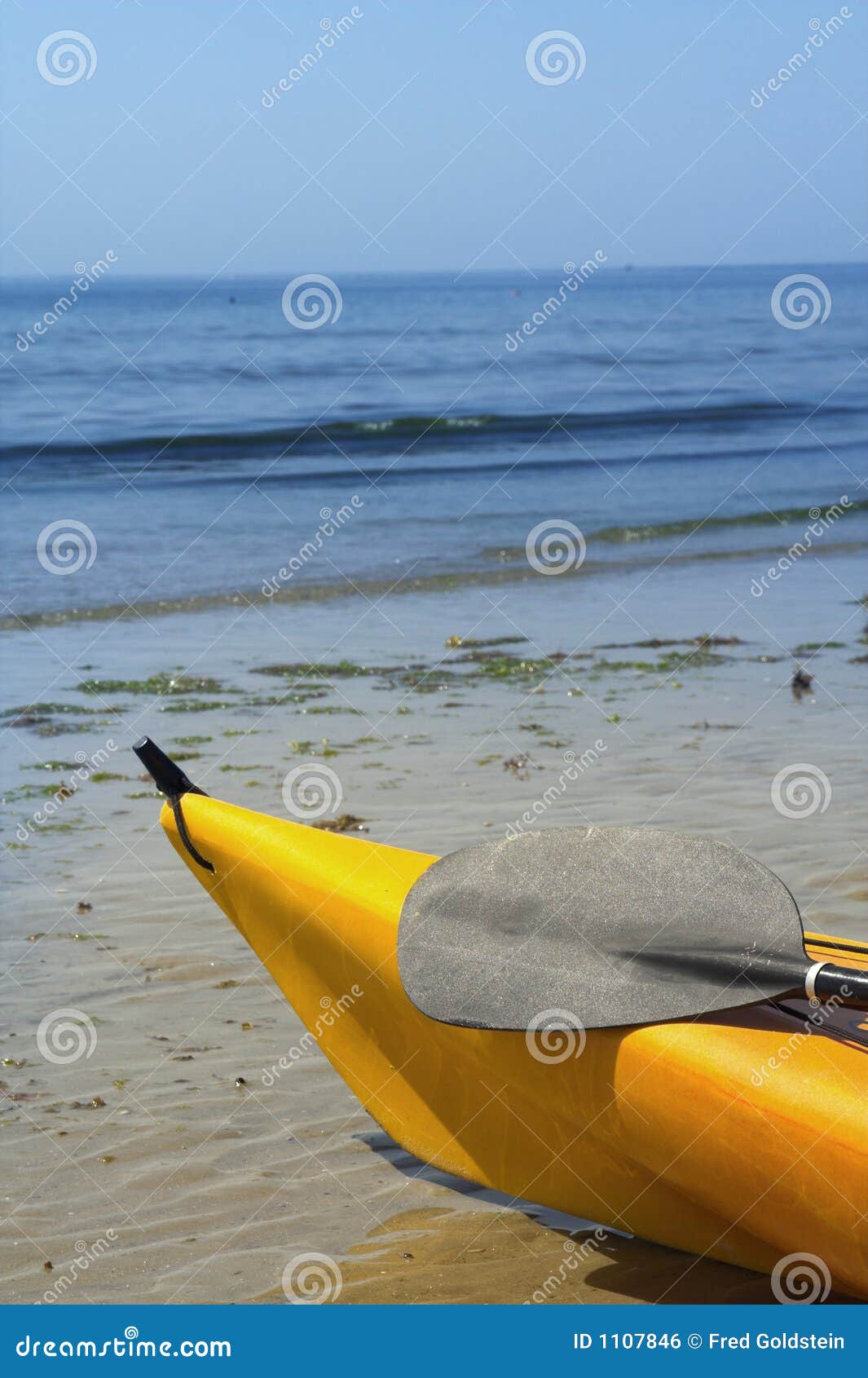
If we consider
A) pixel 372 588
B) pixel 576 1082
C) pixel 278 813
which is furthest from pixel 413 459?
pixel 576 1082

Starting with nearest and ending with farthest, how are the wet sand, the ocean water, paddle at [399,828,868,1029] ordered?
paddle at [399,828,868,1029] < the wet sand < the ocean water

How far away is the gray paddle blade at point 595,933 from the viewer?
3.08 m

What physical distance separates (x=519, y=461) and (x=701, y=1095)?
16802mm

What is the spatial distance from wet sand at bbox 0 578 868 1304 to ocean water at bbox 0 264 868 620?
242 centimetres

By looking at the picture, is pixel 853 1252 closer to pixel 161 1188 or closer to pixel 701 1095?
pixel 701 1095

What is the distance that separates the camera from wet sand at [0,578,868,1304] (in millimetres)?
3342

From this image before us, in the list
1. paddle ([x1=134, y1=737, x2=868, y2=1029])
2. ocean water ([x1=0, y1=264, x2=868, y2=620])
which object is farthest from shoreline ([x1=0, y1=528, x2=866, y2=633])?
paddle ([x1=134, y1=737, x2=868, y2=1029])

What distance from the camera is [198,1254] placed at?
3.32 meters

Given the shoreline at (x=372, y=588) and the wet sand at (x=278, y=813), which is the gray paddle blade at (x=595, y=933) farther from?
the shoreline at (x=372, y=588)

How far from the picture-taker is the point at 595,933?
3281 millimetres

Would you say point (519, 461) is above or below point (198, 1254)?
above

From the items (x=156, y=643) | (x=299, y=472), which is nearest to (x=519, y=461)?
(x=299, y=472)

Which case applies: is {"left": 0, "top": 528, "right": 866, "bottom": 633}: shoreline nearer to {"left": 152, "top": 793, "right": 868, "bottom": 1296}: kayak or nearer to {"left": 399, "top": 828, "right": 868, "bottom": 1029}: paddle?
{"left": 152, "top": 793, "right": 868, "bottom": 1296}: kayak

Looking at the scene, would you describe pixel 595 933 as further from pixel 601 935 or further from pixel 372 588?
pixel 372 588
